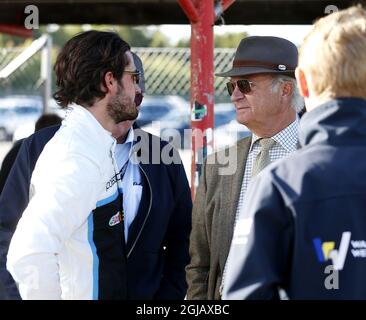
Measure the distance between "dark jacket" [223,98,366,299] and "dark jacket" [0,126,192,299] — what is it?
110cm

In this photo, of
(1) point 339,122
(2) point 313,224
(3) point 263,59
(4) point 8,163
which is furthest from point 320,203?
(4) point 8,163

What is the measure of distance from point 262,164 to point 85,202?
997 mm

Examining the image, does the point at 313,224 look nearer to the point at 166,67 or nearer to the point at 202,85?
the point at 202,85

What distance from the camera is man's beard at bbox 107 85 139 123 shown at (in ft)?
9.54

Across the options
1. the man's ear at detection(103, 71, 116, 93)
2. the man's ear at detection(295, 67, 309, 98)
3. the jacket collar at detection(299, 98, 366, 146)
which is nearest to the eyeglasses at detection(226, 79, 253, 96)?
the man's ear at detection(103, 71, 116, 93)

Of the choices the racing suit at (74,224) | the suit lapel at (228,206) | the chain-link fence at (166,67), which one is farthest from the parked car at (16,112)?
the racing suit at (74,224)

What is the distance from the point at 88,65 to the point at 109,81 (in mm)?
98

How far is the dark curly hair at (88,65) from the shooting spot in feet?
9.50

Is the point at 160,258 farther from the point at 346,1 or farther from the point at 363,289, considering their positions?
the point at 346,1

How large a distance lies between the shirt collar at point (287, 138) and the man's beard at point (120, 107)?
663 mm

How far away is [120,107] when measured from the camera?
2.93 metres

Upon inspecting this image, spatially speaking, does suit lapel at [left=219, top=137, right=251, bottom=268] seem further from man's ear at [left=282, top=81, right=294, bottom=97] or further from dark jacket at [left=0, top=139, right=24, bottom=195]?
dark jacket at [left=0, top=139, right=24, bottom=195]

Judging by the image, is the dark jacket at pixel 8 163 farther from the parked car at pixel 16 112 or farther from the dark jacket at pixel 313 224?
the parked car at pixel 16 112
